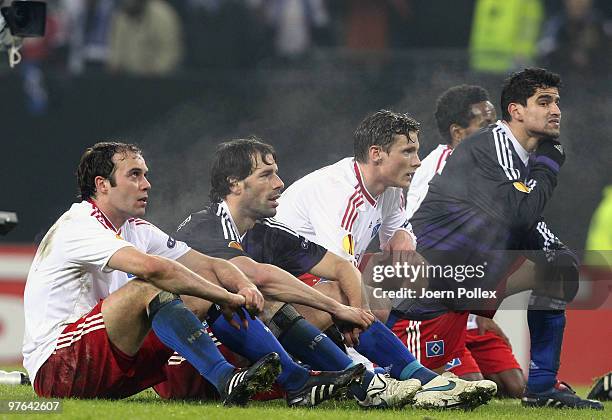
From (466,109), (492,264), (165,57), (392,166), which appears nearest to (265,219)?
(392,166)

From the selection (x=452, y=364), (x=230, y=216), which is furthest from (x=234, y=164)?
(x=452, y=364)

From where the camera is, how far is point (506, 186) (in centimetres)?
645

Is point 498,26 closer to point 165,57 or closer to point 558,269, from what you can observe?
point 165,57

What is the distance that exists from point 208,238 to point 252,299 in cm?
89

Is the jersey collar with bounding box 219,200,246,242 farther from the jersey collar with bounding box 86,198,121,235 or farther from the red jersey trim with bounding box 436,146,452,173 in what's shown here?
the red jersey trim with bounding box 436,146,452,173

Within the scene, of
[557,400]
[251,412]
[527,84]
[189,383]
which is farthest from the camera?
[527,84]

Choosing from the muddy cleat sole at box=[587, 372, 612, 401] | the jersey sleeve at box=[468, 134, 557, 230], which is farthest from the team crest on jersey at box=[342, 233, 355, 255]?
the muddy cleat sole at box=[587, 372, 612, 401]

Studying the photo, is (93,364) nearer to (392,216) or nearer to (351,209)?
(351,209)

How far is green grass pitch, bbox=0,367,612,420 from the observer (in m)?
4.90

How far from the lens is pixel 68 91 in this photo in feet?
32.7

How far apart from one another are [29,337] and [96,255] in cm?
50

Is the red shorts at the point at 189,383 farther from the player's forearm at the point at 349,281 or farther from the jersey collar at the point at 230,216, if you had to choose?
the jersey collar at the point at 230,216

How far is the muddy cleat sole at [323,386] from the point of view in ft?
17.7

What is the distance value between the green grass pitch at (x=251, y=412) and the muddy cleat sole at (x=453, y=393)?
44 mm
